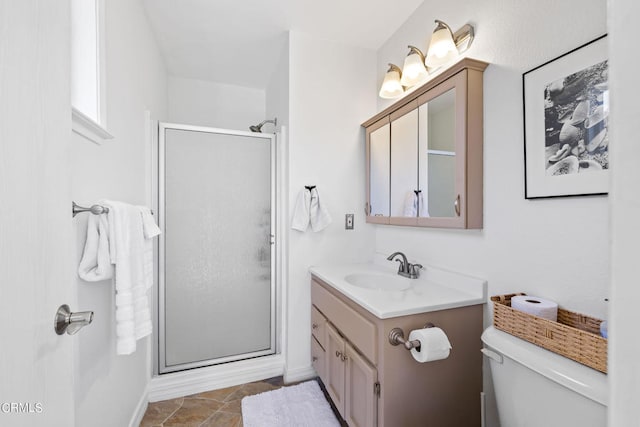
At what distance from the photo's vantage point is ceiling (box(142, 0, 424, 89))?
5.85ft

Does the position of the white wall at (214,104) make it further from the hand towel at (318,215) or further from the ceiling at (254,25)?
the hand towel at (318,215)

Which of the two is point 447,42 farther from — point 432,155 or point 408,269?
point 408,269

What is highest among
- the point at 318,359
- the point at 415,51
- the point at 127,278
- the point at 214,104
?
the point at 214,104

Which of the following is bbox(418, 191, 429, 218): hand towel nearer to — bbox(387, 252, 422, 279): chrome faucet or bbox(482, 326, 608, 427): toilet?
bbox(387, 252, 422, 279): chrome faucet

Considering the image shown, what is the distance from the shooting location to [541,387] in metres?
0.85

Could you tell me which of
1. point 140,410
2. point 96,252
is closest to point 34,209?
point 96,252

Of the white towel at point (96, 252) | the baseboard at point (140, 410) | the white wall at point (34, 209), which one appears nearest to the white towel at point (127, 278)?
the white towel at point (96, 252)

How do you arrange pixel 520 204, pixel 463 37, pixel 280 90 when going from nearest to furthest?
pixel 520 204 → pixel 463 37 → pixel 280 90

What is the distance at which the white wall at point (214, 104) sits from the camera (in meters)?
2.73

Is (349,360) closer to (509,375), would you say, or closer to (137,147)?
(509,375)

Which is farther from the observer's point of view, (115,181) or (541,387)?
(115,181)

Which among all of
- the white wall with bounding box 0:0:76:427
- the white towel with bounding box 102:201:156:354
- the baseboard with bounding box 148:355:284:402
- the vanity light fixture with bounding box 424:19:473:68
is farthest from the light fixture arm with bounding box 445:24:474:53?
the baseboard with bounding box 148:355:284:402

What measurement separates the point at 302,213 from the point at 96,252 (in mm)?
1201

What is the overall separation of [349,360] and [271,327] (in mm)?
971
